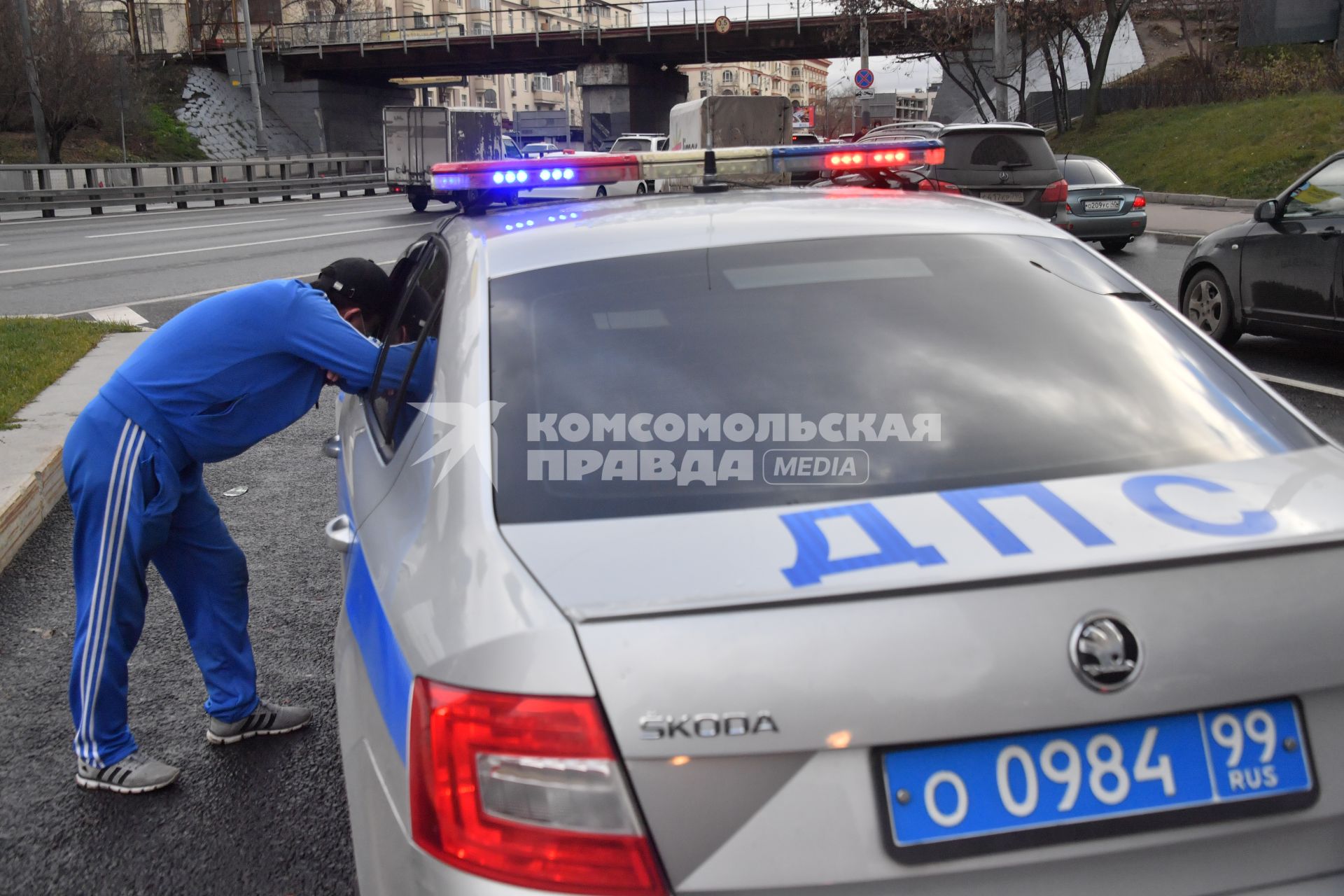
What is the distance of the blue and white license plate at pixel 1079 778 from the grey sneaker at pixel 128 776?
252 centimetres

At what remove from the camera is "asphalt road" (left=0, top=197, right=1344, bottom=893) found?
2.99 metres

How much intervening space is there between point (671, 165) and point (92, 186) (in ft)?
115

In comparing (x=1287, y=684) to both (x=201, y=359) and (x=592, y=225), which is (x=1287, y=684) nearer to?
(x=592, y=225)

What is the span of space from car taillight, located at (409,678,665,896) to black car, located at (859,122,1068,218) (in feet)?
45.3

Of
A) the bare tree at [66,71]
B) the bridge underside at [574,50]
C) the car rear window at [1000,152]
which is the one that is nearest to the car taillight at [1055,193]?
the car rear window at [1000,152]

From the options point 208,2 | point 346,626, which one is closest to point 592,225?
point 346,626

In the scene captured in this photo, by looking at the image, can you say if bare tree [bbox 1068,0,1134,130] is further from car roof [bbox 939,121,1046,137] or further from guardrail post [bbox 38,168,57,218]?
guardrail post [bbox 38,168,57,218]

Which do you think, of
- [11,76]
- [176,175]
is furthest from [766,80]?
[176,175]

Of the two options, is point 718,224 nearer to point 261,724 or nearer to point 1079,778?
point 1079,778

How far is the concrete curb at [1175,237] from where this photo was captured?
17672 mm

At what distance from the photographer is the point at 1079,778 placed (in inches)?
60.6

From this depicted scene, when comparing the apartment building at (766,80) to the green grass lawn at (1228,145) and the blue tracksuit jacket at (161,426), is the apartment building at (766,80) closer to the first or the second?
the green grass lawn at (1228,145)

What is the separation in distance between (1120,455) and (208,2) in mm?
73323

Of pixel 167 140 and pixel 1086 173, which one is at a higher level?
pixel 167 140
